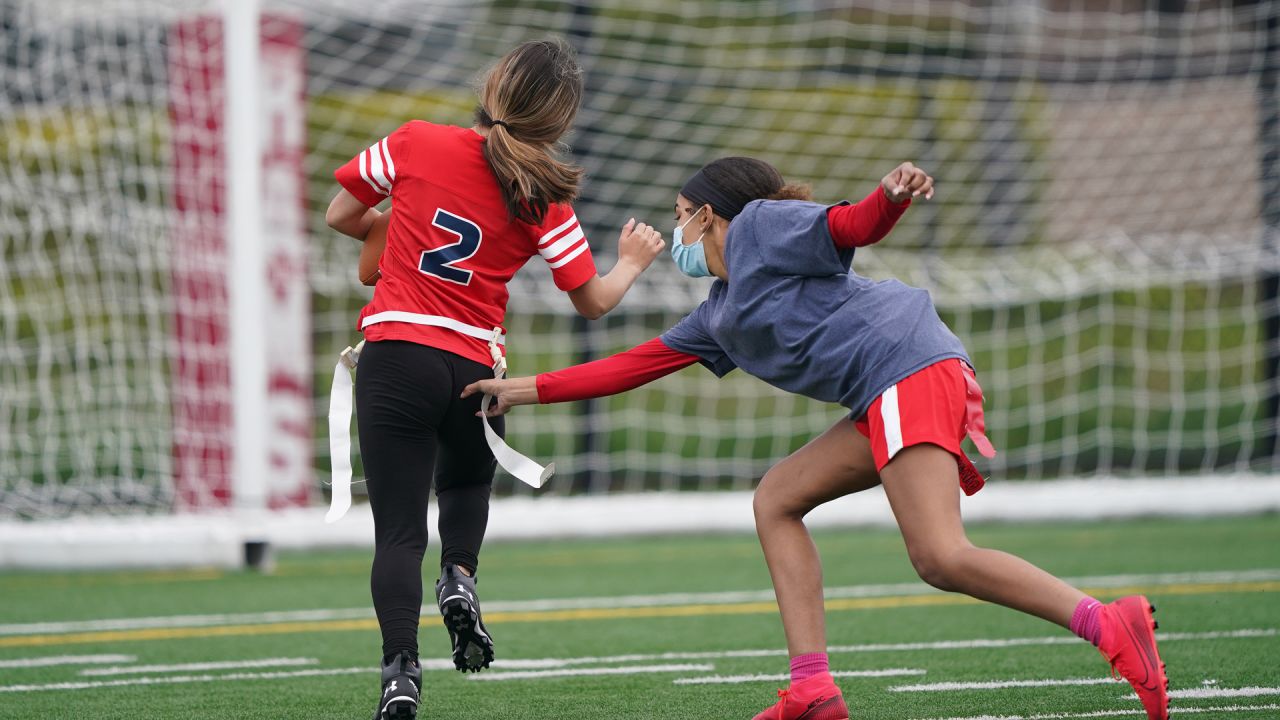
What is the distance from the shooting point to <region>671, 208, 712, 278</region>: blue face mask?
388 cm

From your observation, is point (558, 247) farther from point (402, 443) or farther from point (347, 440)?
point (347, 440)

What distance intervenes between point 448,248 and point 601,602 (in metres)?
3.28

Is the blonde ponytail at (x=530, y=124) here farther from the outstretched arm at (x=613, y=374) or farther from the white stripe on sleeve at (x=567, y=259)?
the outstretched arm at (x=613, y=374)

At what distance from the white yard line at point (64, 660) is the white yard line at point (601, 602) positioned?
30.6 inches

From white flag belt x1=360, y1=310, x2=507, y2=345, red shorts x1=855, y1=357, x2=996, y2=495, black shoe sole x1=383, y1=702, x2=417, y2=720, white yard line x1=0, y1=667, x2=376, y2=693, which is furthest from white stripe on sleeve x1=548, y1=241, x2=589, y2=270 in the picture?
white yard line x1=0, y1=667, x2=376, y2=693

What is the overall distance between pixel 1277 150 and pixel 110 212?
7.42 metres

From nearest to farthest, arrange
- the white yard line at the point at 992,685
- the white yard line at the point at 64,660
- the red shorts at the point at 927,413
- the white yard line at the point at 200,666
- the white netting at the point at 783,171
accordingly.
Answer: the red shorts at the point at 927,413 < the white yard line at the point at 992,685 < the white yard line at the point at 200,666 < the white yard line at the point at 64,660 < the white netting at the point at 783,171

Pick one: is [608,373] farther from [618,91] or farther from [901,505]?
[618,91]

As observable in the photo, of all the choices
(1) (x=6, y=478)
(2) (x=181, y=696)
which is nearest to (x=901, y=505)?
(2) (x=181, y=696)

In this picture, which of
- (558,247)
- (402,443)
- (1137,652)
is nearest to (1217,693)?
(1137,652)

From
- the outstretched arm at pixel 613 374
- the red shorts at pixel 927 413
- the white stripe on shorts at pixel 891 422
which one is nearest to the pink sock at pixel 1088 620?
the red shorts at pixel 927 413

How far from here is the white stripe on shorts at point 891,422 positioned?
347cm

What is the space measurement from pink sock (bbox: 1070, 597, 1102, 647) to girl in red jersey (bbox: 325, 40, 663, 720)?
137cm

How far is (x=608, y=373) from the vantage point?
3.95 meters
